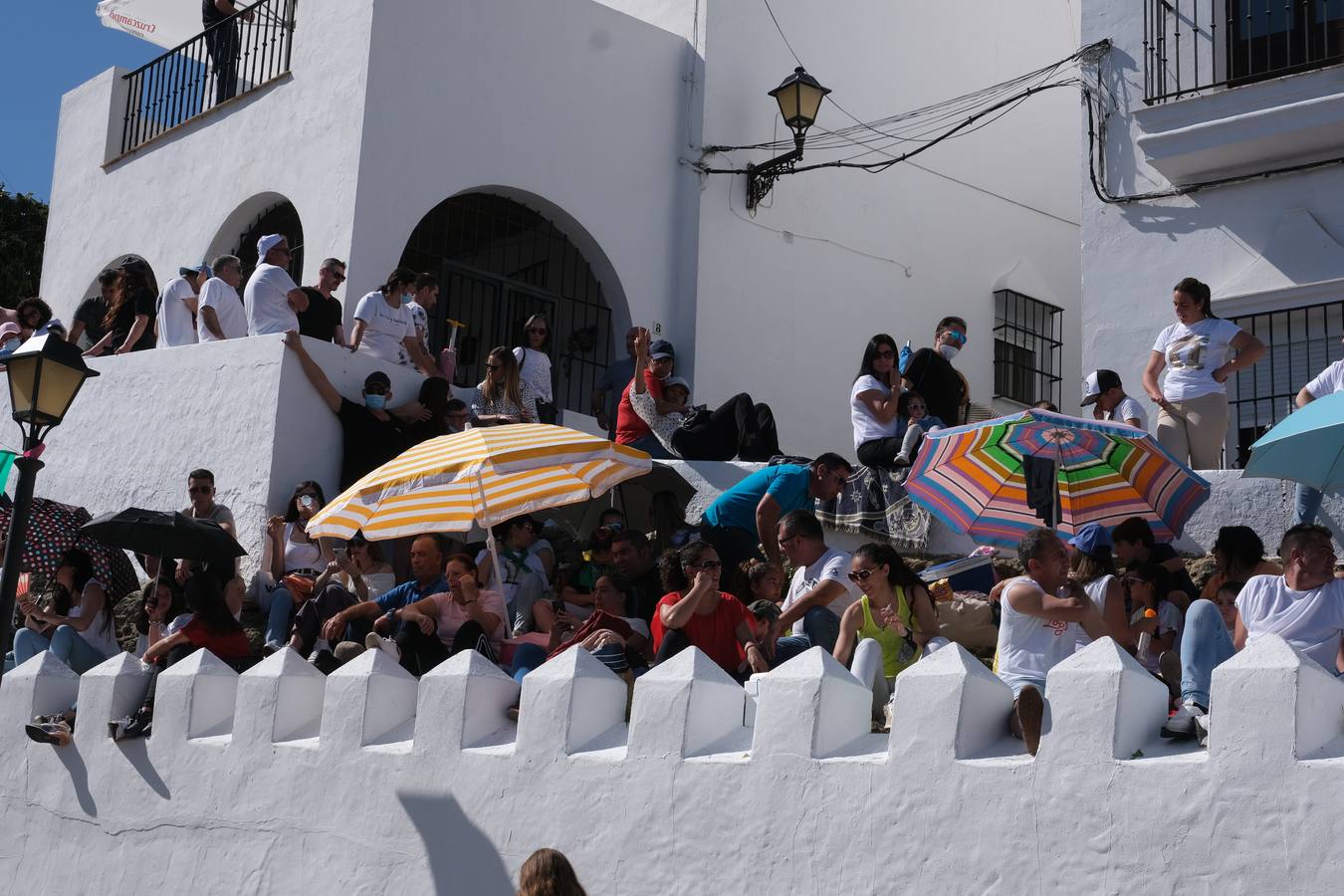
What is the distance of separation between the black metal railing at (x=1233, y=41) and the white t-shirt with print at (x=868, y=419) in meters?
3.77

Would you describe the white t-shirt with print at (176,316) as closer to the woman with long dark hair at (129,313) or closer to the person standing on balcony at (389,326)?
the woman with long dark hair at (129,313)

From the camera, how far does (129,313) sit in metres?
14.9

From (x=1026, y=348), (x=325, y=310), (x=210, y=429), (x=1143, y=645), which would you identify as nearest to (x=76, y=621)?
(x=210, y=429)

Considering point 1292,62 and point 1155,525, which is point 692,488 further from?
point 1292,62

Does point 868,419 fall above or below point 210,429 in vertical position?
above

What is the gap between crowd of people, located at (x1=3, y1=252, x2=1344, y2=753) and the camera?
7.25m

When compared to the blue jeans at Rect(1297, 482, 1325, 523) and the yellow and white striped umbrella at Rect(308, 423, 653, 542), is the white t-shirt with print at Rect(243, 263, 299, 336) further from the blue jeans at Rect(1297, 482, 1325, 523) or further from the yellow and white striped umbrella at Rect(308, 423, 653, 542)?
the blue jeans at Rect(1297, 482, 1325, 523)

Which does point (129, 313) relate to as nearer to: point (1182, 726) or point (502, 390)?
point (502, 390)

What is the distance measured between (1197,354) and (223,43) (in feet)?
34.8

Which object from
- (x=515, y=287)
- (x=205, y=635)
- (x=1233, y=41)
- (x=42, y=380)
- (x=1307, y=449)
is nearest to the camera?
(x=1307, y=449)

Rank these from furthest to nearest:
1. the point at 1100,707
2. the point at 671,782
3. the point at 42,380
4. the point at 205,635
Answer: the point at 205,635
the point at 42,380
the point at 671,782
the point at 1100,707

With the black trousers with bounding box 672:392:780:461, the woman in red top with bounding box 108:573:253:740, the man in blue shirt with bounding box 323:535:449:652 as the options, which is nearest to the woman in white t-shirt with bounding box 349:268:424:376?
the black trousers with bounding box 672:392:780:461

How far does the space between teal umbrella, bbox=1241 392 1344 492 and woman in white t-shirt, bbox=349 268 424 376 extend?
6917 millimetres

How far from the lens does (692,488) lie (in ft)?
41.5
